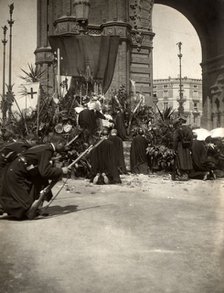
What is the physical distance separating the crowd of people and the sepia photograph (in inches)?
1.1

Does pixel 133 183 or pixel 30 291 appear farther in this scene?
pixel 133 183

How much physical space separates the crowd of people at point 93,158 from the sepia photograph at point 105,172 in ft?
0.10

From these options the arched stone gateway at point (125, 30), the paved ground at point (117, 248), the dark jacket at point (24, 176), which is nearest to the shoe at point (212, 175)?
the paved ground at point (117, 248)

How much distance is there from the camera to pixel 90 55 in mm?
23062

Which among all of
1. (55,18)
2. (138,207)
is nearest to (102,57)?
(55,18)

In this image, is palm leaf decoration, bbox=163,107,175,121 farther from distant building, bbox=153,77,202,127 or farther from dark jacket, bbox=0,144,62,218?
distant building, bbox=153,77,202,127

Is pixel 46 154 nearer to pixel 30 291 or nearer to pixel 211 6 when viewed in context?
pixel 30 291

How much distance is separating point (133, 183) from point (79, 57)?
480 inches

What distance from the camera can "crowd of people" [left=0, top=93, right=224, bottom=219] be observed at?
23.4ft

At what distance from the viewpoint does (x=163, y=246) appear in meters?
5.45

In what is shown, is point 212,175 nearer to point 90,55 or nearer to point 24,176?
point 24,176

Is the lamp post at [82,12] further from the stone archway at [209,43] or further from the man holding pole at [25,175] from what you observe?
the man holding pole at [25,175]

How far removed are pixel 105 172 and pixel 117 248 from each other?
23.7 feet

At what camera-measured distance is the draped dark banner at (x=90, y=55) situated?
75.5ft
